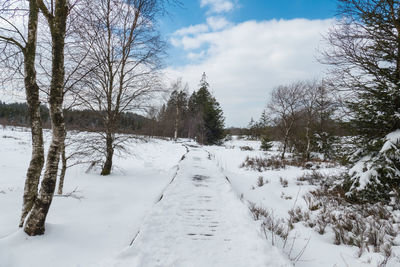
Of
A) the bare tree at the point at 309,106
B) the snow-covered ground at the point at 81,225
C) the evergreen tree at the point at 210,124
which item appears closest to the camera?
the snow-covered ground at the point at 81,225

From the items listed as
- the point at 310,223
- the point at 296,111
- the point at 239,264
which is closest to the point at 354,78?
the point at 310,223

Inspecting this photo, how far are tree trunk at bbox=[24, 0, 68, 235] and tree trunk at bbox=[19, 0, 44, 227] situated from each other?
818 mm

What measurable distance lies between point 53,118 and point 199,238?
3.49 m

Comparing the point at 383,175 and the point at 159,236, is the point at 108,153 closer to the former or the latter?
the point at 159,236

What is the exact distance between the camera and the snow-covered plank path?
269 centimetres

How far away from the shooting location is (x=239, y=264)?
8.79ft

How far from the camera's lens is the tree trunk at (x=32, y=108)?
3.21m

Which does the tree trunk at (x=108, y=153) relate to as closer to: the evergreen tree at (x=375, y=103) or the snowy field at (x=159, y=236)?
the snowy field at (x=159, y=236)

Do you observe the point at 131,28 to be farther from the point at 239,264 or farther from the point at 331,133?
the point at 331,133

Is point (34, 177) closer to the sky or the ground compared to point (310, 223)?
closer to the sky

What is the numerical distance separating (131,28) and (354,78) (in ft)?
28.4

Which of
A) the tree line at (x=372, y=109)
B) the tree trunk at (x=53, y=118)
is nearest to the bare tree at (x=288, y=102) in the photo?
the tree line at (x=372, y=109)

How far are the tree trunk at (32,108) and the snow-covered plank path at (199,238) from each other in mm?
2452

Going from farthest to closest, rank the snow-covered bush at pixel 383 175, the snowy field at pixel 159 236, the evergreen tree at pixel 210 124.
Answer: the evergreen tree at pixel 210 124 → the snow-covered bush at pixel 383 175 → the snowy field at pixel 159 236
